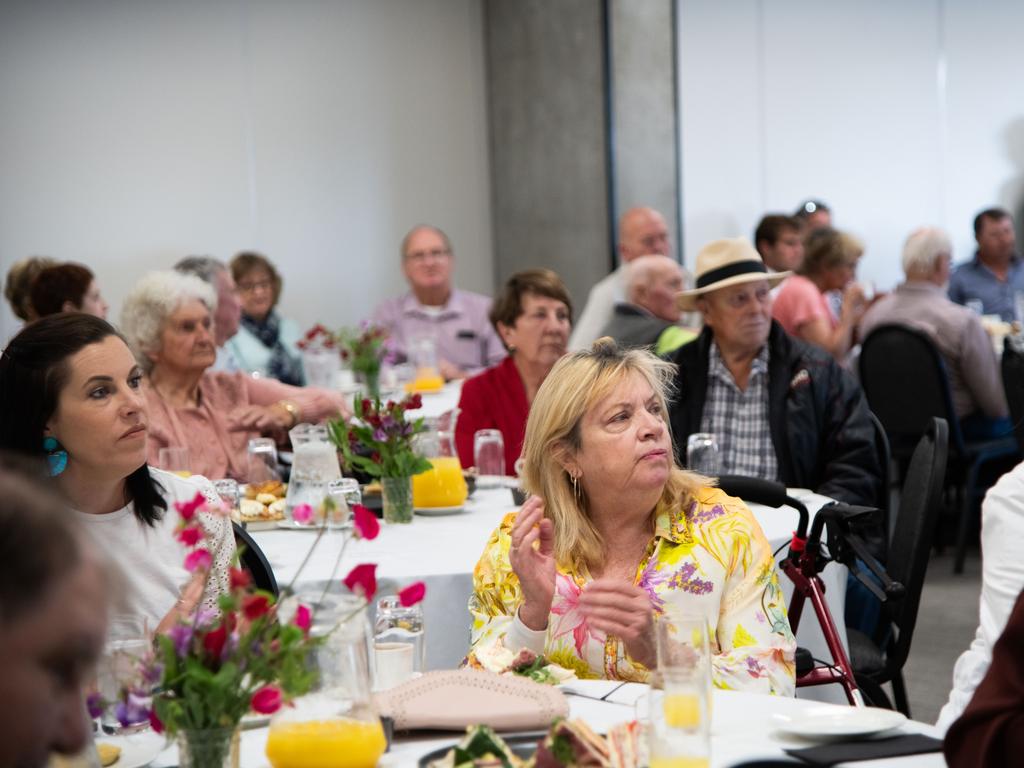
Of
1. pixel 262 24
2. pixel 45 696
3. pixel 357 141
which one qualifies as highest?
pixel 262 24

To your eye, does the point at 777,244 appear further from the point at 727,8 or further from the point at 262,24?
the point at 262,24

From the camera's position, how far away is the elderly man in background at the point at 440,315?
25.8 ft

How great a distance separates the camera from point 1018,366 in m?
5.11

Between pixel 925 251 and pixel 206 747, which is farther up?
pixel 925 251

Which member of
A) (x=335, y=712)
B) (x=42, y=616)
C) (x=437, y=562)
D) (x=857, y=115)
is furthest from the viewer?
(x=857, y=115)

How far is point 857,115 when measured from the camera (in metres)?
10.5

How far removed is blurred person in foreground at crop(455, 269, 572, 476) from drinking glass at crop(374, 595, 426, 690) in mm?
2463

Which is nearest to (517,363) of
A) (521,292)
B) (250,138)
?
(521,292)

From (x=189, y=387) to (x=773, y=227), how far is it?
4.91 m

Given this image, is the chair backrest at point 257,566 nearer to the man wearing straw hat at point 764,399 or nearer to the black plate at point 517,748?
the black plate at point 517,748

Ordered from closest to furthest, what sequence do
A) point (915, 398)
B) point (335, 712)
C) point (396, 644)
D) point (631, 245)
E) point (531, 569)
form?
point (335, 712)
point (396, 644)
point (531, 569)
point (915, 398)
point (631, 245)

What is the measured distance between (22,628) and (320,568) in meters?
2.26

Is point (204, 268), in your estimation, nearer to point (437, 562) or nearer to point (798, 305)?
point (437, 562)

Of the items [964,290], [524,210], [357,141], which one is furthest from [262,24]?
[964,290]
